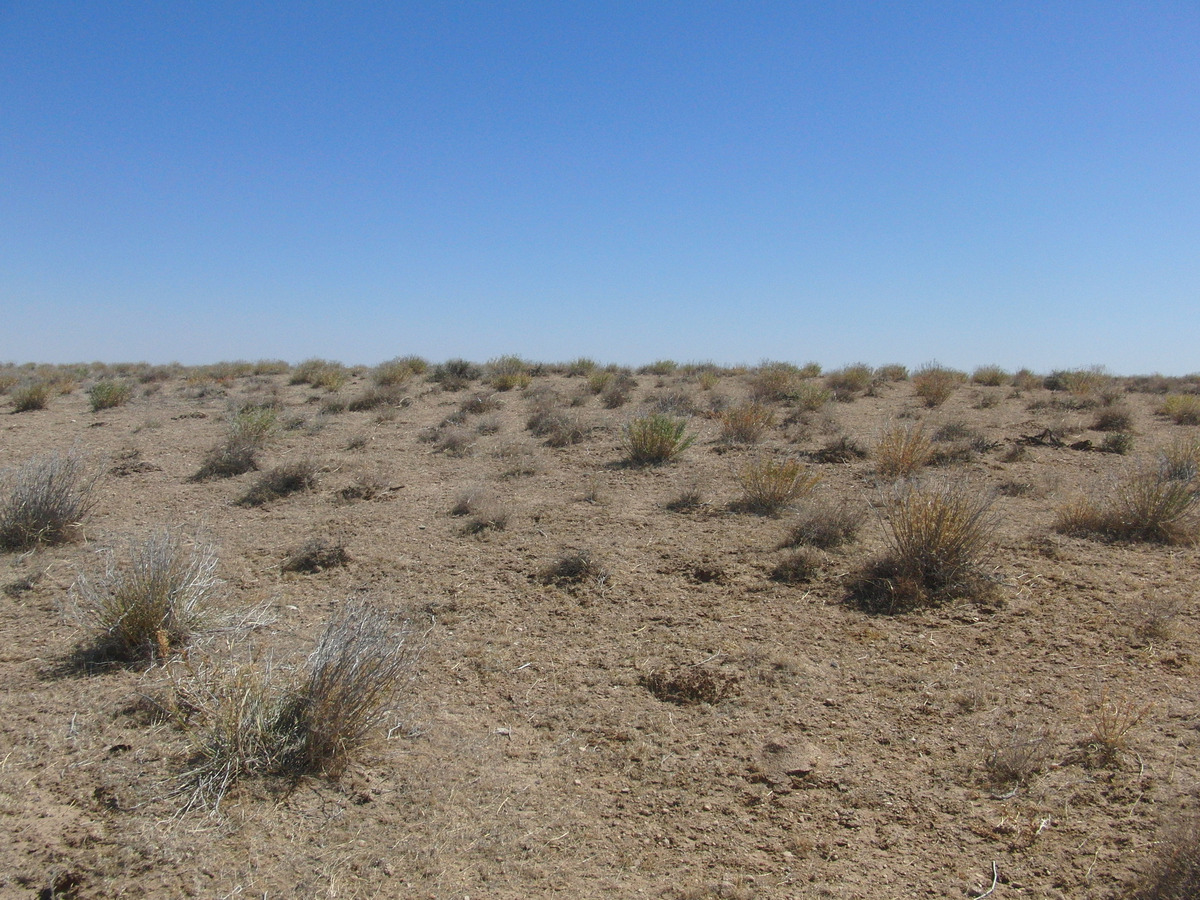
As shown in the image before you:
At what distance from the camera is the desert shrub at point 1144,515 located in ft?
20.3

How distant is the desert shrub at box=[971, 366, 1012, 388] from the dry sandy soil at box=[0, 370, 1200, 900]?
12.8 meters

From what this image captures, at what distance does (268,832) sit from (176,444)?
29.7 ft

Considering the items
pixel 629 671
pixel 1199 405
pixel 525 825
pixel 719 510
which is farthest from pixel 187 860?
pixel 1199 405

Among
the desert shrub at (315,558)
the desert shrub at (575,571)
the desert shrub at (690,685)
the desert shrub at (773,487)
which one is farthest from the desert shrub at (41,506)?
the desert shrub at (773,487)

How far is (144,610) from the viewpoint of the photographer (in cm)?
438

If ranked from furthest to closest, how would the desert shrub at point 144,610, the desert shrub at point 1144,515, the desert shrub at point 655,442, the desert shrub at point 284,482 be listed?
1. the desert shrub at point 655,442
2. the desert shrub at point 284,482
3. the desert shrub at point 1144,515
4. the desert shrub at point 144,610

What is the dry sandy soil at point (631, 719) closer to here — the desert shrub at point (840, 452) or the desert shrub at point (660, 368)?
the desert shrub at point (840, 452)

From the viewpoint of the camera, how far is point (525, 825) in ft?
10.5

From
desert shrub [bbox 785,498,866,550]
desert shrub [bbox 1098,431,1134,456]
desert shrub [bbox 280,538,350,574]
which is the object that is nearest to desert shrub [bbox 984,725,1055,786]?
desert shrub [bbox 785,498,866,550]

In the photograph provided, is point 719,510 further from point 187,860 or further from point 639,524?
point 187,860

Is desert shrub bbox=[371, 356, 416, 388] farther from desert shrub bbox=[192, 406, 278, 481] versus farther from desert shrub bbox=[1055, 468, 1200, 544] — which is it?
desert shrub bbox=[1055, 468, 1200, 544]

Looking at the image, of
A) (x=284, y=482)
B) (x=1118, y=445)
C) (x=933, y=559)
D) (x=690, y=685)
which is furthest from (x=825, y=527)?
(x=1118, y=445)

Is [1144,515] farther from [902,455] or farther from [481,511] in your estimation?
[481,511]

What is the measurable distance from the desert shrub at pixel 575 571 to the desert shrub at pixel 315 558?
66.4 inches
